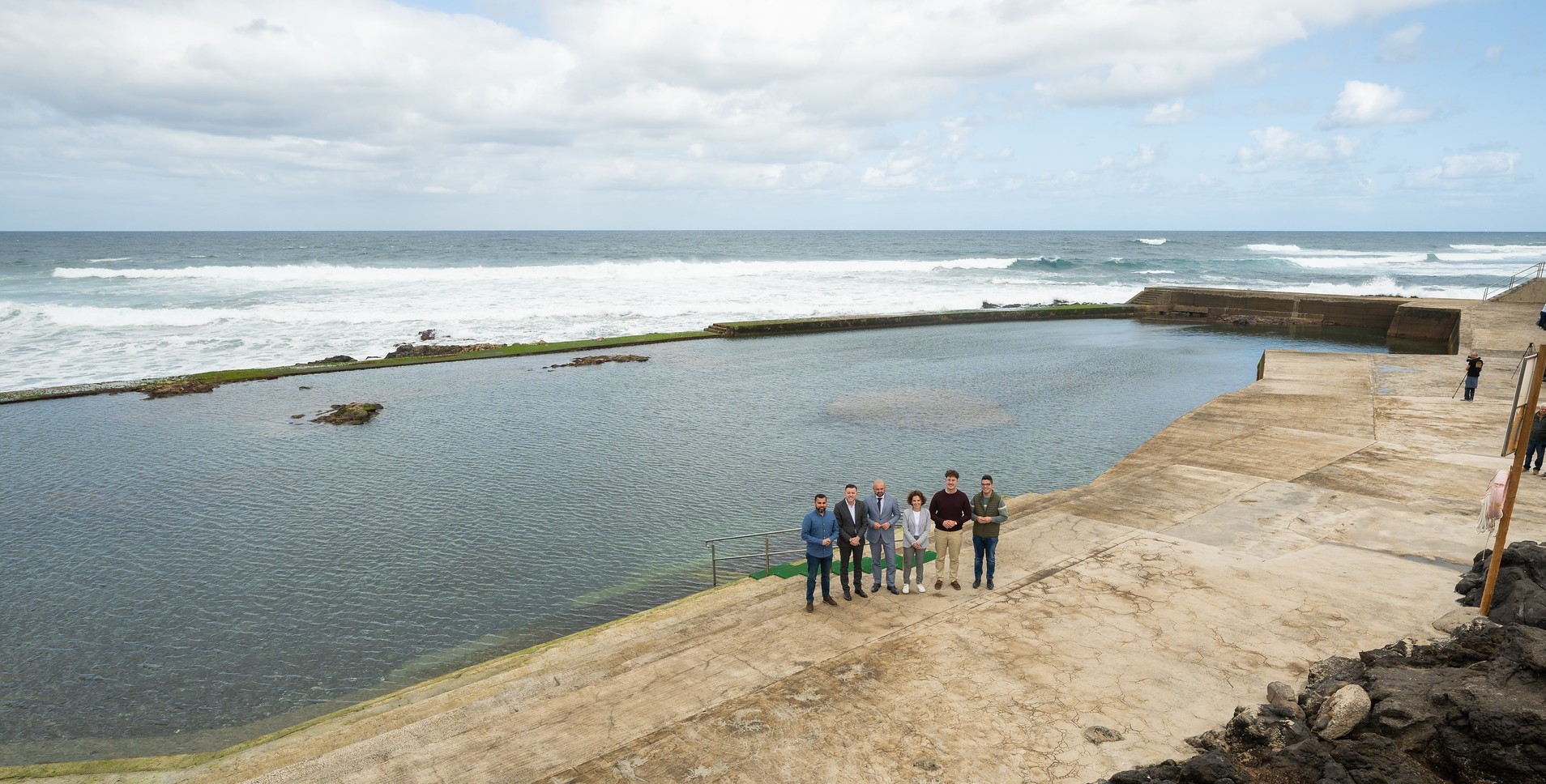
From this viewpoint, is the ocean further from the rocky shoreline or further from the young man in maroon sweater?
the rocky shoreline

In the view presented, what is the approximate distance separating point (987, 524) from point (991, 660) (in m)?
2.11

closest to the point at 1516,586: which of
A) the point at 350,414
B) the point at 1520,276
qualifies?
the point at 350,414

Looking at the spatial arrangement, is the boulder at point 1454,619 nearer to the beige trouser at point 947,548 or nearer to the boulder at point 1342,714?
the boulder at point 1342,714

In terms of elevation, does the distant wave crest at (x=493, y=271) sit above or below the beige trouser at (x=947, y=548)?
above

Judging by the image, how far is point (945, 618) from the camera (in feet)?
31.7

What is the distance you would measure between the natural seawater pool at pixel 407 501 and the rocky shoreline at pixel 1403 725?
8162 millimetres

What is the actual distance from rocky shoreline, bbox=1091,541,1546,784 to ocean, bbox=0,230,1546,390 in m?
38.2

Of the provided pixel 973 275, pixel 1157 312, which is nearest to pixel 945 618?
pixel 1157 312

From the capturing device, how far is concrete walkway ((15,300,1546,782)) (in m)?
7.13

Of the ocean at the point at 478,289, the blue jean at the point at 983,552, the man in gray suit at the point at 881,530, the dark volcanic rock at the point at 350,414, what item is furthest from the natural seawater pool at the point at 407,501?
the ocean at the point at 478,289

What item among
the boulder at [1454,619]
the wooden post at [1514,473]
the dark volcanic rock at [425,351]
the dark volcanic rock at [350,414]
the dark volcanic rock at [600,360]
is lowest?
the dark volcanic rock at [350,414]

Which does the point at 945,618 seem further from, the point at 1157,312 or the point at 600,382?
the point at 1157,312

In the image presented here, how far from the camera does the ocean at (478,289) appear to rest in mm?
40812

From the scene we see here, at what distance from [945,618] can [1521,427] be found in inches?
235
